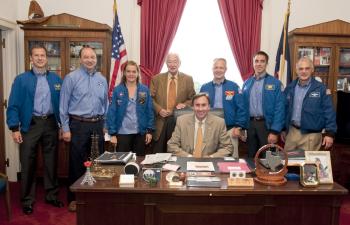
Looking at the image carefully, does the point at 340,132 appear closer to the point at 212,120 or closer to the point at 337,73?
the point at 337,73

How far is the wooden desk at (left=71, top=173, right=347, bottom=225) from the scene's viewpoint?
74.4 inches

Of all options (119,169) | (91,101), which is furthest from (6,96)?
(119,169)

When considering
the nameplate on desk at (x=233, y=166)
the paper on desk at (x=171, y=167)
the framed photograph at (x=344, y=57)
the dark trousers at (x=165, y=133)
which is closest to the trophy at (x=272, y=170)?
the nameplate on desk at (x=233, y=166)

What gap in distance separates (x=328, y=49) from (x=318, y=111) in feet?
4.84

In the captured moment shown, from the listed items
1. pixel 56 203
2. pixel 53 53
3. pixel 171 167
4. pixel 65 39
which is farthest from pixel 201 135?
pixel 53 53

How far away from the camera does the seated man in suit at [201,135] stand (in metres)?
2.81

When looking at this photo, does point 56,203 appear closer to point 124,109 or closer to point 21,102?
point 21,102

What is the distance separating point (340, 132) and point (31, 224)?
11.7 ft

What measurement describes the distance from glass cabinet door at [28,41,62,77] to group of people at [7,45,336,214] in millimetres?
1015

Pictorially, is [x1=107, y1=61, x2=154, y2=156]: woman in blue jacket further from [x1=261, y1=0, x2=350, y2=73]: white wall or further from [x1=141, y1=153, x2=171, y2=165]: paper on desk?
[x1=261, y1=0, x2=350, y2=73]: white wall

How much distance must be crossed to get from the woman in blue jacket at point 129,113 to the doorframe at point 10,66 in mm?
1773

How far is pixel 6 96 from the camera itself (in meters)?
4.18

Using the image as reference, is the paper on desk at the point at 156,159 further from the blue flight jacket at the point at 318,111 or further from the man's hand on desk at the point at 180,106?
the blue flight jacket at the point at 318,111

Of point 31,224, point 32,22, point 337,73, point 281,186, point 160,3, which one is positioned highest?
point 160,3
